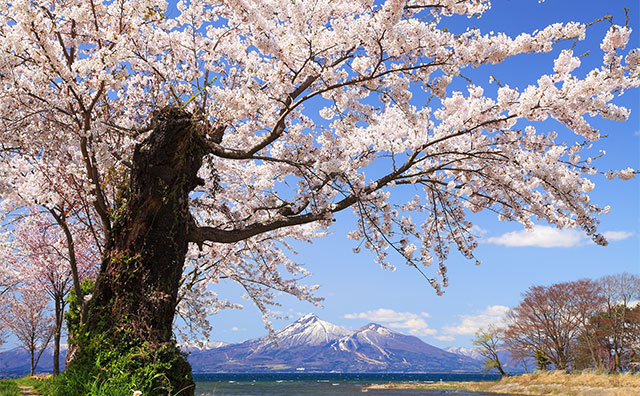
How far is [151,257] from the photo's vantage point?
582 centimetres

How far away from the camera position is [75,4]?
21.1 ft

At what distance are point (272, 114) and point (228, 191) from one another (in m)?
2.30

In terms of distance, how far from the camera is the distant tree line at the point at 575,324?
3391cm

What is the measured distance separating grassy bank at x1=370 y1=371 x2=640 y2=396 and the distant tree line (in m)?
2.81

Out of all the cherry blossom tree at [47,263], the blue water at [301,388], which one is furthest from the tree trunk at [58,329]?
the blue water at [301,388]

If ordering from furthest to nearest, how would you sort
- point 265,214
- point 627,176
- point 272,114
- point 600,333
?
point 600,333 < point 265,214 < point 272,114 < point 627,176

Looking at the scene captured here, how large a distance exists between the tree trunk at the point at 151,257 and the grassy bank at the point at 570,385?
2083 centimetres

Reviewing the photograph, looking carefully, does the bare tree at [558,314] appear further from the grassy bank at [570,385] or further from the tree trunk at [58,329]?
the tree trunk at [58,329]

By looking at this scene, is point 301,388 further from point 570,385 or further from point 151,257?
point 151,257

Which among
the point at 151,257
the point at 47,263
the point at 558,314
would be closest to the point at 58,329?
the point at 47,263

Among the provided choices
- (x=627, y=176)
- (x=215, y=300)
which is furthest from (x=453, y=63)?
(x=215, y=300)

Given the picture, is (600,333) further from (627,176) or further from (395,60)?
(395,60)

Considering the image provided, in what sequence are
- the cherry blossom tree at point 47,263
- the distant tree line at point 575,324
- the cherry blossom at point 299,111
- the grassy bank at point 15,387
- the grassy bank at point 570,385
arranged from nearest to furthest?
the cherry blossom at point 299,111 < the grassy bank at point 15,387 < the cherry blossom tree at point 47,263 < the grassy bank at point 570,385 < the distant tree line at point 575,324

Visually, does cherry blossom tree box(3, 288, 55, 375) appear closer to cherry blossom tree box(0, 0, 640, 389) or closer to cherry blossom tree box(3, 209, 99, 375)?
cherry blossom tree box(3, 209, 99, 375)
